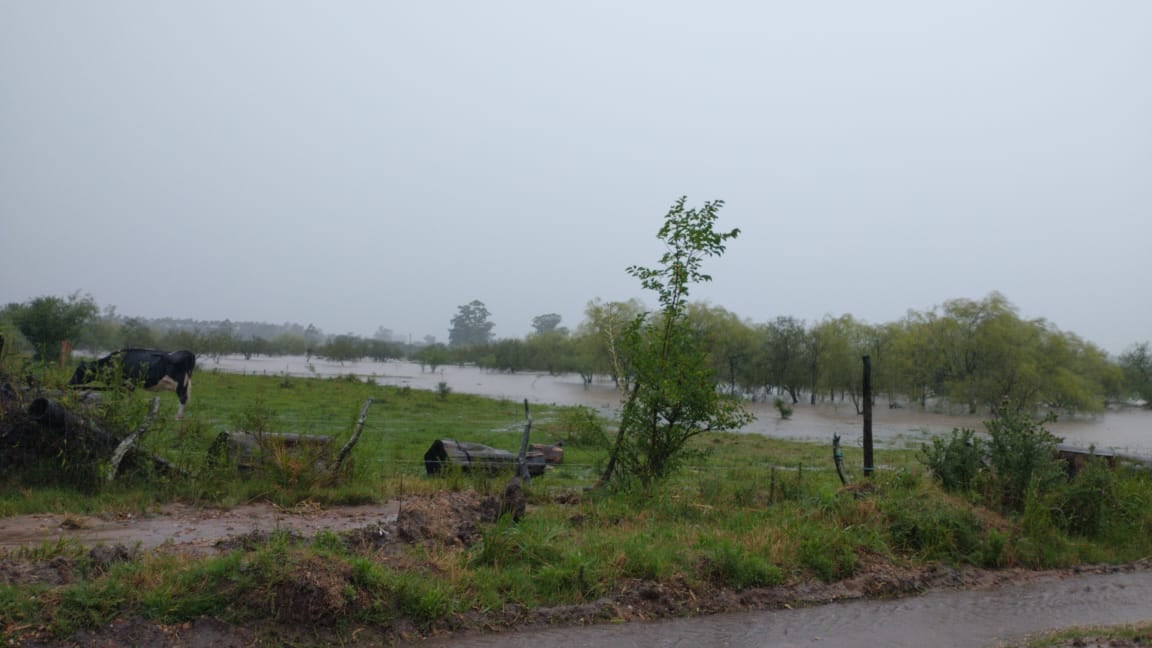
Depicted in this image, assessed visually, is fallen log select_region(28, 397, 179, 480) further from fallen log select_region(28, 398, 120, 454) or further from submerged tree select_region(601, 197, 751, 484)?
submerged tree select_region(601, 197, 751, 484)

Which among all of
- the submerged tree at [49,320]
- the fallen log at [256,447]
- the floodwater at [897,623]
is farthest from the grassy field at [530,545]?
the submerged tree at [49,320]

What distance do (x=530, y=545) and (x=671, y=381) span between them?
3727mm

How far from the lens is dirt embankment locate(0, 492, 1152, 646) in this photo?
5598 mm

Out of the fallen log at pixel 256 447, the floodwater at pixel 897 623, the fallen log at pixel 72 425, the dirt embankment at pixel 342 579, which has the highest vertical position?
the fallen log at pixel 72 425

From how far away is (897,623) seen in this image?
702 centimetres

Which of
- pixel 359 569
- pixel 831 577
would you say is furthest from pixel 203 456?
pixel 831 577

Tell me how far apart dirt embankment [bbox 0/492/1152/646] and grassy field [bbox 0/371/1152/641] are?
4 cm

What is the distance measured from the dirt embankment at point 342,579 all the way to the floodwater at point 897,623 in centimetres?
21

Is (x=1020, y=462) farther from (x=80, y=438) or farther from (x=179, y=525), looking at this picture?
(x=80, y=438)

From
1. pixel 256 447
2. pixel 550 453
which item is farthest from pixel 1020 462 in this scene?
pixel 256 447

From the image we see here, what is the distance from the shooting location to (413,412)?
1235 inches

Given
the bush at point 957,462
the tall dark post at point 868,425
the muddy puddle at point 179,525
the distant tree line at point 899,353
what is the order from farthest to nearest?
the distant tree line at point 899,353 → the tall dark post at point 868,425 → the bush at point 957,462 → the muddy puddle at point 179,525

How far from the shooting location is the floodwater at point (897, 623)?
6.22 m

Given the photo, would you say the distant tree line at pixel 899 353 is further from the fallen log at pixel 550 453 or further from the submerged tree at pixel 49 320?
the fallen log at pixel 550 453
